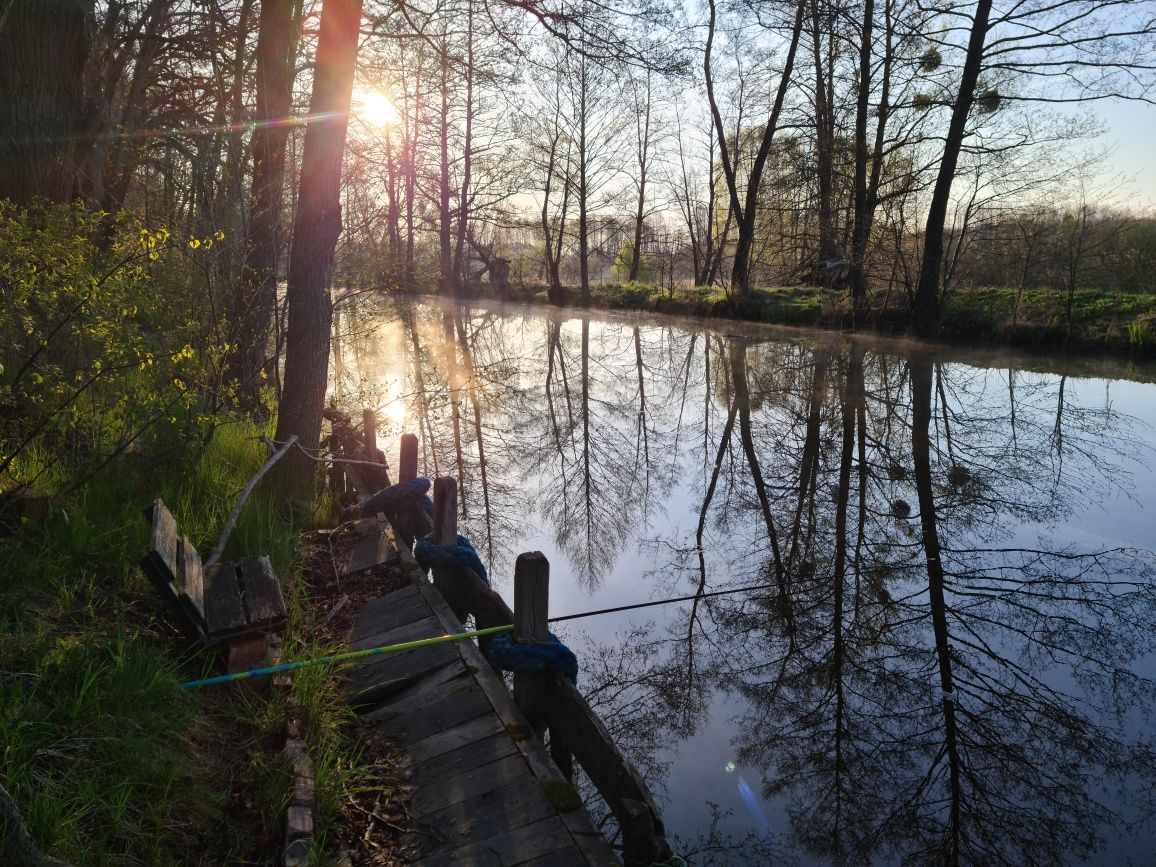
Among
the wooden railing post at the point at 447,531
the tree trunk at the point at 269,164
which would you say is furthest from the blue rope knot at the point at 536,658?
the tree trunk at the point at 269,164

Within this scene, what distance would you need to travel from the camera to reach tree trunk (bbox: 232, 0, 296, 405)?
8.34 meters

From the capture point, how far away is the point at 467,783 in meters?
3.37

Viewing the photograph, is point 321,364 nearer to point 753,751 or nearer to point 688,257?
point 753,751

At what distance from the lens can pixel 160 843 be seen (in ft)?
9.10

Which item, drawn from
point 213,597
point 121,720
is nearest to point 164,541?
point 213,597

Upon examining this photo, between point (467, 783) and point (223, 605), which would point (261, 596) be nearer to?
point (223, 605)

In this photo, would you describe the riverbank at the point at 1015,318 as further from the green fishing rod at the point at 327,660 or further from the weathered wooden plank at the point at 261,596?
the weathered wooden plank at the point at 261,596

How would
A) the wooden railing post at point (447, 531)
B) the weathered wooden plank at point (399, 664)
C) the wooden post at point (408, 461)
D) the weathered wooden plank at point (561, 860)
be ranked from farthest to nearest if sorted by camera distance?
1. the wooden post at point (408, 461)
2. the wooden railing post at point (447, 531)
3. the weathered wooden plank at point (399, 664)
4. the weathered wooden plank at point (561, 860)

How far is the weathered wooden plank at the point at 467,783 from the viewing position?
3.29 m

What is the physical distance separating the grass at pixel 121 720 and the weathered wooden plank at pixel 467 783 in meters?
0.32

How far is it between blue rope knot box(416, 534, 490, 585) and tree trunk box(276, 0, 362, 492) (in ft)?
6.88

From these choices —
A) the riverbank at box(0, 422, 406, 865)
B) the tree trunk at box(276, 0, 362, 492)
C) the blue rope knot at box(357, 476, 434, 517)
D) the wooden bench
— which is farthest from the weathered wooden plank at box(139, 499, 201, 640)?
the tree trunk at box(276, 0, 362, 492)

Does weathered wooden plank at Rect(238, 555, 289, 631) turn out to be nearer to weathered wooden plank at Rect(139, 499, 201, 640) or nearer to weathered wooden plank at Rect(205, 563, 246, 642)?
weathered wooden plank at Rect(205, 563, 246, 642)

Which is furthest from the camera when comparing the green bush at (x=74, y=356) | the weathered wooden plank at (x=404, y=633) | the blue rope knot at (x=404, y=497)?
the blue rope knot at (x=404, y=497)
